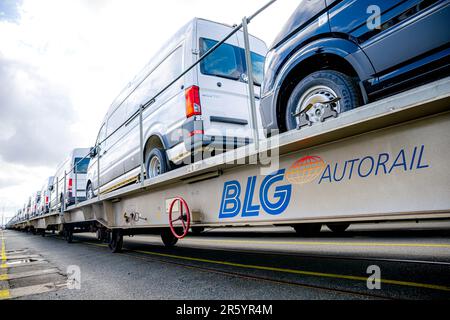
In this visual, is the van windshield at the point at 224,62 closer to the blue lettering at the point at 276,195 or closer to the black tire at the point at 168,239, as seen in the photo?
the blue lettering at the point at 276,195

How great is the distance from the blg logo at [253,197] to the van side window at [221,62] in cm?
212

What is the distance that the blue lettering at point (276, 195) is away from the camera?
2.18m

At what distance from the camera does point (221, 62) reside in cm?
432

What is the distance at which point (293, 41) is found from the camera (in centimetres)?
291

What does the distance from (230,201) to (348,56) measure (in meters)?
1.60

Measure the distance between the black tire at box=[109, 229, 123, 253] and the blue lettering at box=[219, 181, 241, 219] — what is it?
3431mm

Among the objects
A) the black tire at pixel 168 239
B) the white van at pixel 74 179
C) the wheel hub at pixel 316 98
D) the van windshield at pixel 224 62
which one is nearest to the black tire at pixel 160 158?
the van windshield at pixel 224 62

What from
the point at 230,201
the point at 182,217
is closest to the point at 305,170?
the point at 230,201

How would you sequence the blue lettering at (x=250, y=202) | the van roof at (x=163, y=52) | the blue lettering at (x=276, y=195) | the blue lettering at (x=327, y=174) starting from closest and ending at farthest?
the blue lettering at (x=327, y=174), the blue lettering at (x=276, y=195), the blue lettering at (x=250, y=202), the van roof at (x=163, y=52)

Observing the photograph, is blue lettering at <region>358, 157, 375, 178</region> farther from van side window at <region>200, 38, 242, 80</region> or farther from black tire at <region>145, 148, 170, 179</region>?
black tire at <region>145, 148, 170, 179</region>

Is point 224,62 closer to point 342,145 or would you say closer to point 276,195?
point 276,195

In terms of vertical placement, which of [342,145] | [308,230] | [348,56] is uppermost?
[348,56]
